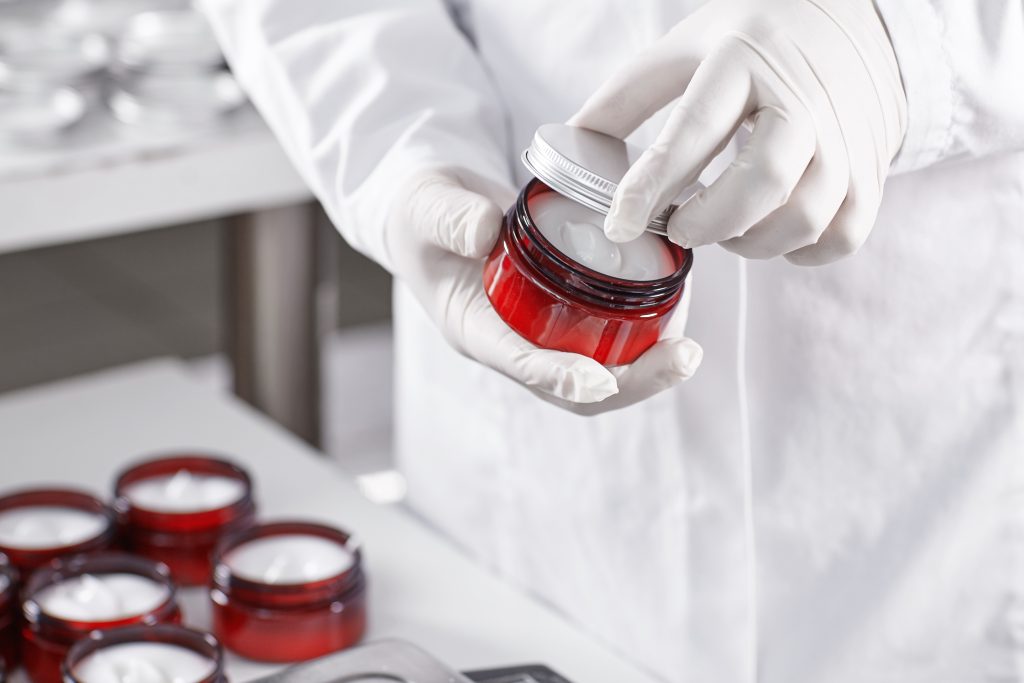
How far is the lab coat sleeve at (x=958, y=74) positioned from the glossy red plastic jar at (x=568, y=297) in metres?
0.13

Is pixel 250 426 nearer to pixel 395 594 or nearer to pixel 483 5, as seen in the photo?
pixel 395 594

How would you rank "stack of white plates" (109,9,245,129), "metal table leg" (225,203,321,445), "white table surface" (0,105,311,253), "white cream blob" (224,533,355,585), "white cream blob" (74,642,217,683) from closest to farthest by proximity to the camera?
"white cream blob" (74,642,217,683), "white cream blob" (224,533,355,585), "white table surface" (0,105,311,253), "stack of white plates" (109,9,245,129), "metal table leg" (225,203,321,445)

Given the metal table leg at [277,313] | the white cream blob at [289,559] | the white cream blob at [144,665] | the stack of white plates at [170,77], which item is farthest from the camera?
the metal table leg at [277,313]

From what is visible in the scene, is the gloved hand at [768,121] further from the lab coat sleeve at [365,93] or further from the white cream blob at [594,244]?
the lab coat sleeve at [365,93]

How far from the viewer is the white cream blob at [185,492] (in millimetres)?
817

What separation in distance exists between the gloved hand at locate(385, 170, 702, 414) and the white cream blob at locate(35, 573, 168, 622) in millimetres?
237

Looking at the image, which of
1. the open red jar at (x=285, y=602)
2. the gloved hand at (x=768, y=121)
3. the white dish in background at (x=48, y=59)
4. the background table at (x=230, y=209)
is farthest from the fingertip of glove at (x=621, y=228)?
the white dish in background at (x=48, y=59)

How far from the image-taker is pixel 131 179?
3.67ft

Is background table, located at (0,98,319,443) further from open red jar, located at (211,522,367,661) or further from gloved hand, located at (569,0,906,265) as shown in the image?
gloved hand, located at (569,0,906,265)

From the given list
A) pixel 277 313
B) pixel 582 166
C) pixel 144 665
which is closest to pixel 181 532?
pixel 144 665

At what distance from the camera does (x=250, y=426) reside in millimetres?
1008

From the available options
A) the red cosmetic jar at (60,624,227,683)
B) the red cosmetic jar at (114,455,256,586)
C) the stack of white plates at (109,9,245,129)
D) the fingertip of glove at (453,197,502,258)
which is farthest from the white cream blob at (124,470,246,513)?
the stack of white plates at (109,9,245,129)

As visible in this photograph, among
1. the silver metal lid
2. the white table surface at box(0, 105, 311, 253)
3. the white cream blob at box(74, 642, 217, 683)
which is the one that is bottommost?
the white cream blob at box(74, 642, 217, 683)

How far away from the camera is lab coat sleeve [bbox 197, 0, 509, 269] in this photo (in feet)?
2.35
